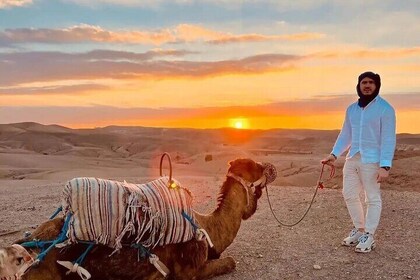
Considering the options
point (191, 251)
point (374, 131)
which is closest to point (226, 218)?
point (191, 251)

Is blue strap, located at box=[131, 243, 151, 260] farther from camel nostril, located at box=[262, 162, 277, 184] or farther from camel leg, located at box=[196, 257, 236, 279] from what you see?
camel nostril, located at box=[262, 162, 277, 184]

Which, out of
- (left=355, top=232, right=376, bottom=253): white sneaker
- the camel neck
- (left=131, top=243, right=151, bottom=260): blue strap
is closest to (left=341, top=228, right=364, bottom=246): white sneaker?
(left=355, top=232, right=376, bottom=253): white sneaker

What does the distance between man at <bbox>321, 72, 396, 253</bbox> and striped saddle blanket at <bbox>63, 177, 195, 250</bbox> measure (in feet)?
8.34

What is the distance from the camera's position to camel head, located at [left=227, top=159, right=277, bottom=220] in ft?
20.9

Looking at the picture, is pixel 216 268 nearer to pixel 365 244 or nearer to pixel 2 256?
pixel 365 244

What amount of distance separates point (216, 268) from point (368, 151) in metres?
2.43

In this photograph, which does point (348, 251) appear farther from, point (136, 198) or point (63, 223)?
point (63, 223)

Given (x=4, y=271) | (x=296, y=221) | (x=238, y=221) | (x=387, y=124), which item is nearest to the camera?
(x=4, y=271)

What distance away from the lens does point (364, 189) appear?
725 cm

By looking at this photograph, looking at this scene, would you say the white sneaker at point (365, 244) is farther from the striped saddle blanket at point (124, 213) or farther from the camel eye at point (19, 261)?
the camel eye at point (19, 261)

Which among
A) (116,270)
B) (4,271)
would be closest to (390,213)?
(116,270)

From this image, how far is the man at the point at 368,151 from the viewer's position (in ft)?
22.5

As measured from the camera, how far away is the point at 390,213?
984cm

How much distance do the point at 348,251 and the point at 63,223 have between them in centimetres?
379
